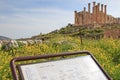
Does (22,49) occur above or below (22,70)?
below

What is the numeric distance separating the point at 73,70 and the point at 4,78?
308 cm

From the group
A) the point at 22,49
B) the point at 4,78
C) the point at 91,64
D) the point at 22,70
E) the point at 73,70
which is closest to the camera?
the point at 22,70

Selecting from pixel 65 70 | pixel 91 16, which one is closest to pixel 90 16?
pixel 91 16

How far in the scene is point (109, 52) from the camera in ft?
41.4

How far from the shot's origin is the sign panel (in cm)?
395

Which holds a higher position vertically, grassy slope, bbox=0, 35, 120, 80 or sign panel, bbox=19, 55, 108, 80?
sign panel, bbox=19, 55, 108, 80

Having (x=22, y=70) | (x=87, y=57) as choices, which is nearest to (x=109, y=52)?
(x=87, y=57)

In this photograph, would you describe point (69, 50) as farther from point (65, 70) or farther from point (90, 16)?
point (90, 16)

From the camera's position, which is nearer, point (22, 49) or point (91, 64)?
point (91, 64)

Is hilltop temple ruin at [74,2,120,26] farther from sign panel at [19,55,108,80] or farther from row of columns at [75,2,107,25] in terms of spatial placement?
sign panel at [19,55,108,80]

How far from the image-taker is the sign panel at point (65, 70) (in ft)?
13.0

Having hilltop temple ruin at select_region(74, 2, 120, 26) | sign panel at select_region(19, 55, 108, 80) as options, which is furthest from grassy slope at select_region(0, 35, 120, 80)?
hilltop temple ruin at select_region(74, 2, 120, 26)

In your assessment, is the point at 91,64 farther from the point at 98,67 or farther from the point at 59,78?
the point at 59,78

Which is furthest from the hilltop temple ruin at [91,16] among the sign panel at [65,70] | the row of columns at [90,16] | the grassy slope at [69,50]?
the sign panel at [65,70]
